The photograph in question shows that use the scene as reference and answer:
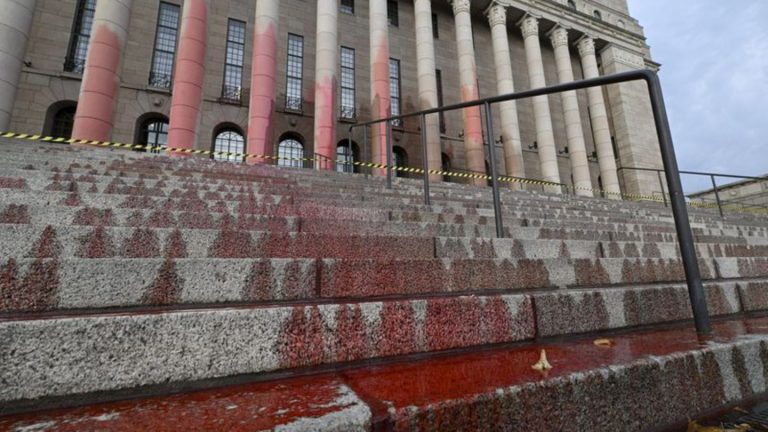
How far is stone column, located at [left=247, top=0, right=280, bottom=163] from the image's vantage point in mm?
10766

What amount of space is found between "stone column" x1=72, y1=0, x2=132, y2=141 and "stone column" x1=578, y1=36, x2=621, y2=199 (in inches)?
805

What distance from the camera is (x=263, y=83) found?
11188mm

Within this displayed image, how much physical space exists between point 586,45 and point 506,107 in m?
8.26

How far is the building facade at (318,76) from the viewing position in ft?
33.2

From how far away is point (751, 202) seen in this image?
20656mm

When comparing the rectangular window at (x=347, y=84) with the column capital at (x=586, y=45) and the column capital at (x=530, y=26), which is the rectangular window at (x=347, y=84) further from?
the column capital at (x=586, y=45)

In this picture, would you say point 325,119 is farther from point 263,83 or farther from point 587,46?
point 587,46

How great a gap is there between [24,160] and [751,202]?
100ft

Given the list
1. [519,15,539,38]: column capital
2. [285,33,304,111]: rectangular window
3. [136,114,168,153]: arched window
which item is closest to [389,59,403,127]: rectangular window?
[285,33,304,111]: rectangular window

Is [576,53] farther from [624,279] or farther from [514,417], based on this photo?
[514,417]

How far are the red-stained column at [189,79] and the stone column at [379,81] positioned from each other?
18.8 ft

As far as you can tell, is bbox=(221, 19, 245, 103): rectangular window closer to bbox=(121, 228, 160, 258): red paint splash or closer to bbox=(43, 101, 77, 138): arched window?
bbox=(43, 101, 77, 138): arched window

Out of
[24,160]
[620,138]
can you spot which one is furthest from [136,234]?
[620,138]

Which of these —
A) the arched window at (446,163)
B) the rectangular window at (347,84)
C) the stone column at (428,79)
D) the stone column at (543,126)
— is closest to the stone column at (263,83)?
the rectangular window at (347,84)
